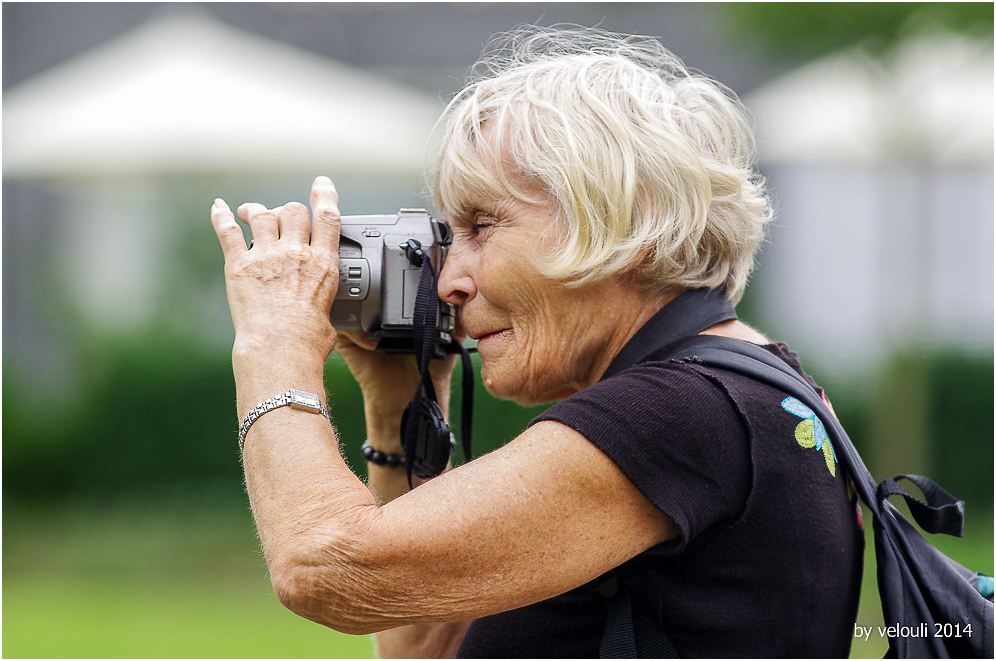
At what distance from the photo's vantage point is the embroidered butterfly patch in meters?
1.51

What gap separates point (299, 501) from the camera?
146 centimetres

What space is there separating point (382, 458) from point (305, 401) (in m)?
0.77

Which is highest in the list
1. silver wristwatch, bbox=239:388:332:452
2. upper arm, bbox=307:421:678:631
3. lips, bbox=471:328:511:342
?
lips, bbox=471:328:511:342

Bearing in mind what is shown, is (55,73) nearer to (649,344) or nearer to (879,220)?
(879,220)

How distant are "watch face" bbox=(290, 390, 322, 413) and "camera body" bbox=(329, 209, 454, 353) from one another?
359 millimetres

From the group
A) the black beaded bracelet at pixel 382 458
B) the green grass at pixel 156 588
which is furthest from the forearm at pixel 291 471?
the green grass at pixel 156 588

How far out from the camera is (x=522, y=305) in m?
1.81

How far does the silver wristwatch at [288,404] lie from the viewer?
5.09 ft

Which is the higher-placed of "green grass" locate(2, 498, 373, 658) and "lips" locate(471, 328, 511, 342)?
"lips" locate(471, 328, 511, 342)

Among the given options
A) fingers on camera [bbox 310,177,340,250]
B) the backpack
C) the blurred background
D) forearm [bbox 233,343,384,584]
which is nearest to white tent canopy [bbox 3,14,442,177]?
the blurred background

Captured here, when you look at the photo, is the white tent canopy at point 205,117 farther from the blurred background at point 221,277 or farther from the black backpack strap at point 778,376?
the black backpack strap at point 778,376

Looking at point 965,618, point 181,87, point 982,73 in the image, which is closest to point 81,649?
point 965,618

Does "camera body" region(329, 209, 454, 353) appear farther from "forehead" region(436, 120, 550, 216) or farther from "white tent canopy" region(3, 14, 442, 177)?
"white tent canopy" region(3, 14, 442, 177)

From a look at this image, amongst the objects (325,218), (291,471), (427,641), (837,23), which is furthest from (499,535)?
(837,23)
